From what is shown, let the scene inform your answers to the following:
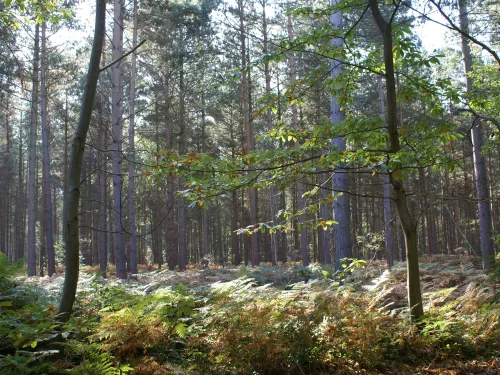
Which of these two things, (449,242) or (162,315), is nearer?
(162,315)

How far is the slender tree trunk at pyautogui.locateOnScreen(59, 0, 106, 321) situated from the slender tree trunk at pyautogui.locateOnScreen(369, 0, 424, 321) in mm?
3133

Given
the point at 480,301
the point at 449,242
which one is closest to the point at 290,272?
the point at 480,301

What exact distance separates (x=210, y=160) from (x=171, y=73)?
15974 mm

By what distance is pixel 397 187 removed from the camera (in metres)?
4.76

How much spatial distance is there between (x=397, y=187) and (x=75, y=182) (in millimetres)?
3754

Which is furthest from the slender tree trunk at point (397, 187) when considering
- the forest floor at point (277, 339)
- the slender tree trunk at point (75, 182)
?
the slender tree trunk at point (75, 182)

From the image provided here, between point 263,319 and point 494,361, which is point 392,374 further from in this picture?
point 263,319

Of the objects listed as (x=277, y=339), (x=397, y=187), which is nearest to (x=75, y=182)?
(x=277, y=339)

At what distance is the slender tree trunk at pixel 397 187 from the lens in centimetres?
457

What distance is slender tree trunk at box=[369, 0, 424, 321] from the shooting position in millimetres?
4566

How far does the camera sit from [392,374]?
4.31m

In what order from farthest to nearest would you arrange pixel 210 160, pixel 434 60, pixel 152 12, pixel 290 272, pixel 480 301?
1. pixel 152 12
2. pixel 290 272
3. pixel 480 301
4. pixel 210 160
5. pixel 434 60

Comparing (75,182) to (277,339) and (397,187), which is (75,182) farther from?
(397,187)

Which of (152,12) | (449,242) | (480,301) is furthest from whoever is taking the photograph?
(449,242)
